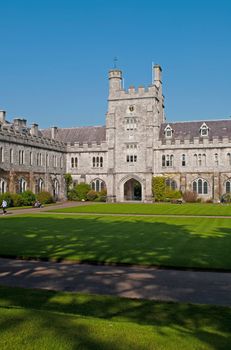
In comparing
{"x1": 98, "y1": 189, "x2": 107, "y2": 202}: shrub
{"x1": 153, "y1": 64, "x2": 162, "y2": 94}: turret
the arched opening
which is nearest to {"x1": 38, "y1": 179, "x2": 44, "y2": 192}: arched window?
the arched opening

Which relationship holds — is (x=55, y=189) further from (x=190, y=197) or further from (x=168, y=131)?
(x=190, y=197)

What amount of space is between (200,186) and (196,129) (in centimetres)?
848

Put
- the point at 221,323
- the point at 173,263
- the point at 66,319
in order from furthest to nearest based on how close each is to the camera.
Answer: the point at 173,263 → the point at 221,323 → the point at 66,319

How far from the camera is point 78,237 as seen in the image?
60.7 feet

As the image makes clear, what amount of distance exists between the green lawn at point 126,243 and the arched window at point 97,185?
35.1m

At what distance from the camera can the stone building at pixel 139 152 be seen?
5288cm

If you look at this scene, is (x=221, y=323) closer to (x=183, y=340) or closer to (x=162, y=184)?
(x=183, y=340)

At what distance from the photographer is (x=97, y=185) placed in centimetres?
5881

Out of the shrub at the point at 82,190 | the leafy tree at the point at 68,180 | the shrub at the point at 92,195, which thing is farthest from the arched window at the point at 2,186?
the leafy tree at the point at 68,180

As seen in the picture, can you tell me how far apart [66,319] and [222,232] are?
1528cm

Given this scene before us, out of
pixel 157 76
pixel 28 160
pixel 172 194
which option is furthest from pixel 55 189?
pixel 157 76

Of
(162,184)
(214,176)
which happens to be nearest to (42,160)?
(162,184)

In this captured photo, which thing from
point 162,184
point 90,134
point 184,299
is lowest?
point 184,299

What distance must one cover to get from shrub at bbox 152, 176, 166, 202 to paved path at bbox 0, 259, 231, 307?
4118 cm
